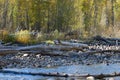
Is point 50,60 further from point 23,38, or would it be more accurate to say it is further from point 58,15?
point 58,15

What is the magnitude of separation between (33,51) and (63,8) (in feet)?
108

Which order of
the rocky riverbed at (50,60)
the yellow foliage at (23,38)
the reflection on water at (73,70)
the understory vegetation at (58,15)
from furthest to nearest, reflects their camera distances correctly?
the understory vegetation at (58,15)
the yellow foliage at (23,38)
the rocky riverbed at (50,60)
the reflection on water at (73,70)

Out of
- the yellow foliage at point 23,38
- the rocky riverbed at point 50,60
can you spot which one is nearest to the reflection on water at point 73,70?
the rocky riverbed at point 50,60

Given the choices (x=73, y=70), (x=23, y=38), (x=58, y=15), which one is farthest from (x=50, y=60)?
(x=58, y=15)

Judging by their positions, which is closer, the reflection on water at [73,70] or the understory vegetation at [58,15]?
the reflection on water at [73,70]

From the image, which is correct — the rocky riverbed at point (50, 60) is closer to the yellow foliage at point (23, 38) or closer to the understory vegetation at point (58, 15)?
the yellow foliage at point (23, 38)

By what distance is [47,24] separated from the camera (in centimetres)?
5731

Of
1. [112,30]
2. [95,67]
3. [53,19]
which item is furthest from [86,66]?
[53,19]

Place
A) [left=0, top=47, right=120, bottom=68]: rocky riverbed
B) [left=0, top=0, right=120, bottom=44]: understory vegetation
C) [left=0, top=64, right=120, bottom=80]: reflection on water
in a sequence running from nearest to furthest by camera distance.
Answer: [left=0, top=64, right=120, bottom=80]: reflection on water, [left=0, top=47, right=120, bottom=68]: rocky riverbed, [left=0, top=0, right=120, bottom=44]: understory vegetation

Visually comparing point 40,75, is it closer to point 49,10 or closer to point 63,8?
point 63,8

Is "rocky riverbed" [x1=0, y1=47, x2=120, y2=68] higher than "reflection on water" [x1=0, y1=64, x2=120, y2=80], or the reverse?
"reflection on water" [x1=0, y1=64, x2=120, y2=80]

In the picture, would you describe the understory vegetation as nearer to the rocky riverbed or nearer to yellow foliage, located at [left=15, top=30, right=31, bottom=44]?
yellow foliage, located at [left=15, top=30, right=31, bottom=44]

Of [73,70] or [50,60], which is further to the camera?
[50,60]

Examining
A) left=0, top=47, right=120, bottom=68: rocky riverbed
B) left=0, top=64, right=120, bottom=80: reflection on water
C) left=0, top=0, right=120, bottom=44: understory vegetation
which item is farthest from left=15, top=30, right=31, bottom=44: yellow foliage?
left=0, top=0, right=120, bottom=44: understory vegetation
